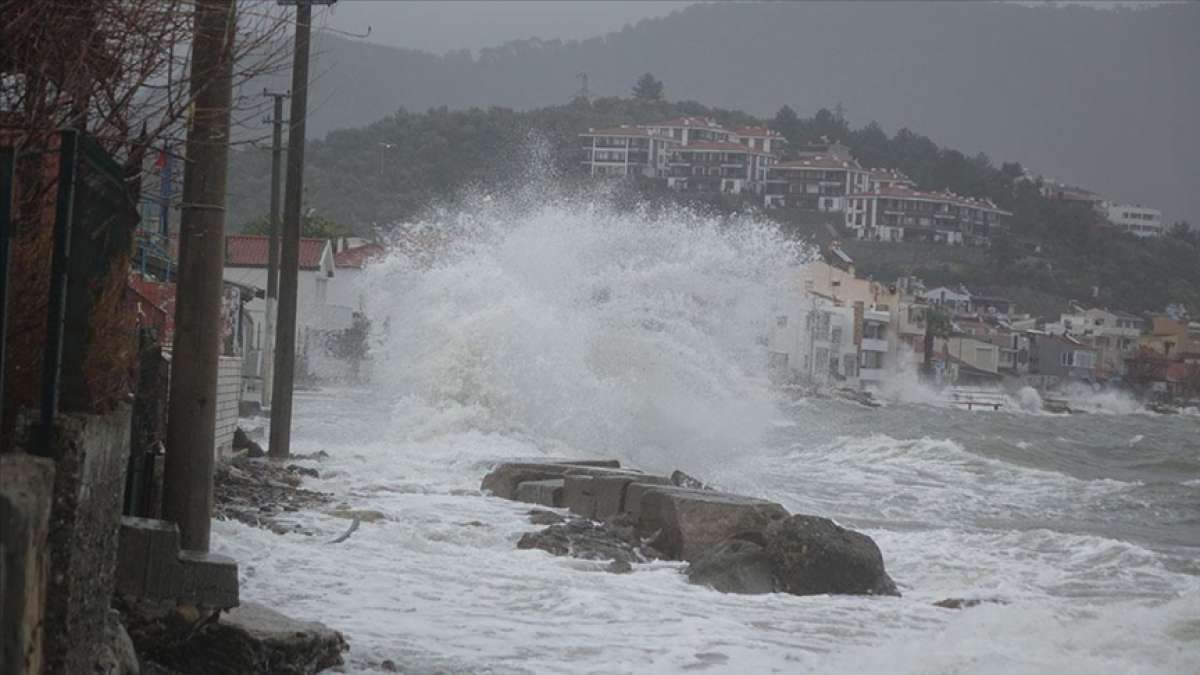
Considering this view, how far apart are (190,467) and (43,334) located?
2679 mm

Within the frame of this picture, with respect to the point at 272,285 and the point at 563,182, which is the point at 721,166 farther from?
the point at 272,285

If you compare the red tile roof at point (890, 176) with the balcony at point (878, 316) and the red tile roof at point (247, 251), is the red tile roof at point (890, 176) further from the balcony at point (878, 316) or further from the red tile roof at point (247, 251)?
the red tile roof at point (247, 251)

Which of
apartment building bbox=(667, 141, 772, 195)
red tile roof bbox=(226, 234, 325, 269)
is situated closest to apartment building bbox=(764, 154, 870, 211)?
apartment building bbox=(667, 141, 772, 195)

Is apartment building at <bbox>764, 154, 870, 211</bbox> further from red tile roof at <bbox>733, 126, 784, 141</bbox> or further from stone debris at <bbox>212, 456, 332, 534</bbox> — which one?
stone debris at <bbox>212, 456, 332, 534</bbox>

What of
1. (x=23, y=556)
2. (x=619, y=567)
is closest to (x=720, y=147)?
(x=619, y=567)

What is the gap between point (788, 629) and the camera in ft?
39.1

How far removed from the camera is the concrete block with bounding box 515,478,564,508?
729 inches

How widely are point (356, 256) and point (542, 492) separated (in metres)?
51.3

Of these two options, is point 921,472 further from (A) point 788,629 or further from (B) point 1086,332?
(B) point 1086,332

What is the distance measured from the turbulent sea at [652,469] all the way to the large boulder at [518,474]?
430 mm

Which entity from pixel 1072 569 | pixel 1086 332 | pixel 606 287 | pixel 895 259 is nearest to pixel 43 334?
pixel 1072 569

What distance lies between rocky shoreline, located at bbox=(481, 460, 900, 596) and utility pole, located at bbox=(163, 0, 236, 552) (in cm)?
522

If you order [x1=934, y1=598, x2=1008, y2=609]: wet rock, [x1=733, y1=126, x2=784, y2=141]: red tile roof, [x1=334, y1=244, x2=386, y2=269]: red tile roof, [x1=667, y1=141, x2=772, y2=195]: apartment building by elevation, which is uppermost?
[x1=733, y1=126, x2=784, y2=141]: red tile roof

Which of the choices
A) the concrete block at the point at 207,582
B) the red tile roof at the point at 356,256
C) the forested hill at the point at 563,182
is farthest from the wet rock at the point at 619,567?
the forested hill at the point at 563,182
